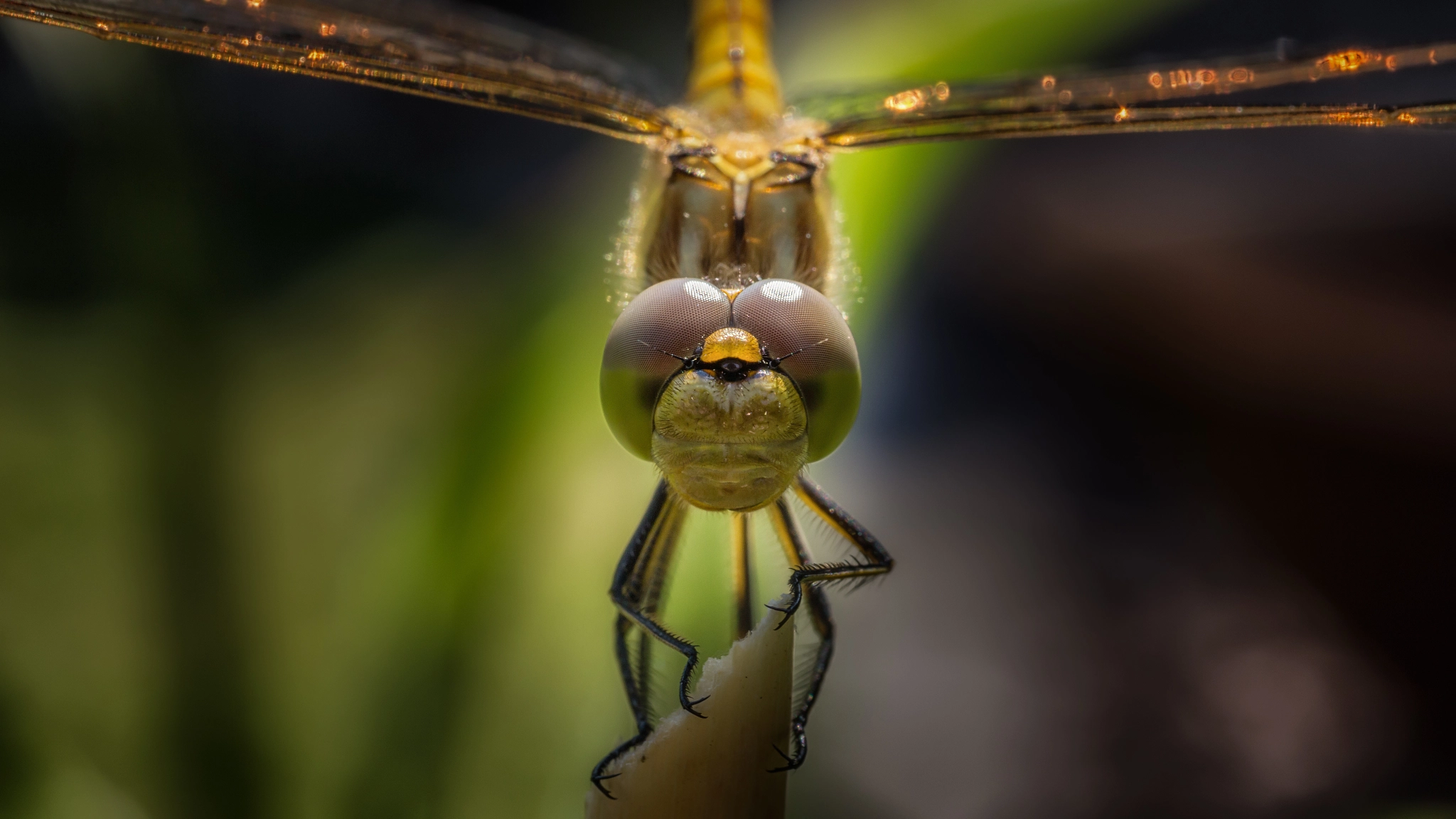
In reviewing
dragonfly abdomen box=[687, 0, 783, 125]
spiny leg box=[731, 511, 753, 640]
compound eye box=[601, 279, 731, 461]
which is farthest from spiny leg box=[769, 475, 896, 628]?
dragonfly abdomen box=[687, 0, 783, 125]

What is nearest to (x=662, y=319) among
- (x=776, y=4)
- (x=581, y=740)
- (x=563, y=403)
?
(x=563, y=403)

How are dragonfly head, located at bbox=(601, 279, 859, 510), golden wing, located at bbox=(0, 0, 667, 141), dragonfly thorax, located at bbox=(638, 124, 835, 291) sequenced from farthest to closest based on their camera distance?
dragonfly thorax, located at bbox=(638, 124, 835, 291), golden wing, located at bbox=(0, 0, 667, 141), dragonfly head, located at bbox=(601, 279, 859, 510)

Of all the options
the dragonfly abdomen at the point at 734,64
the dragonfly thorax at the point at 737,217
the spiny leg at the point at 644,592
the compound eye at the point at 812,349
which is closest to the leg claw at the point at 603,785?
the spiny leg at the point at 644,592

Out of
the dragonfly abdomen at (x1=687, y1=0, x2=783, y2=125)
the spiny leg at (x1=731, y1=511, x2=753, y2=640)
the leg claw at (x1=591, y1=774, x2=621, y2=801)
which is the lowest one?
the leg claw at (x1=591, y1=774, x2=621, y2=801)

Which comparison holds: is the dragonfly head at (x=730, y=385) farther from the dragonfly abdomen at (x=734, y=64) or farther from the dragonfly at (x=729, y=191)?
the dragonfly abdomen at (x=734, y=64)

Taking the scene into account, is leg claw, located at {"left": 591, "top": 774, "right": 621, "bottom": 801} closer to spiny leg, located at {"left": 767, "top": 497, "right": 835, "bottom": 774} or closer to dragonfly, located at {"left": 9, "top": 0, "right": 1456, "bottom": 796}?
dragonfly, located at {"left": 9, "top": 0, "right": 1456, "bottom": 796}

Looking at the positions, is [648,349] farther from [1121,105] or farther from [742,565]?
[1121,105]

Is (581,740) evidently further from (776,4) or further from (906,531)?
(776,4)
